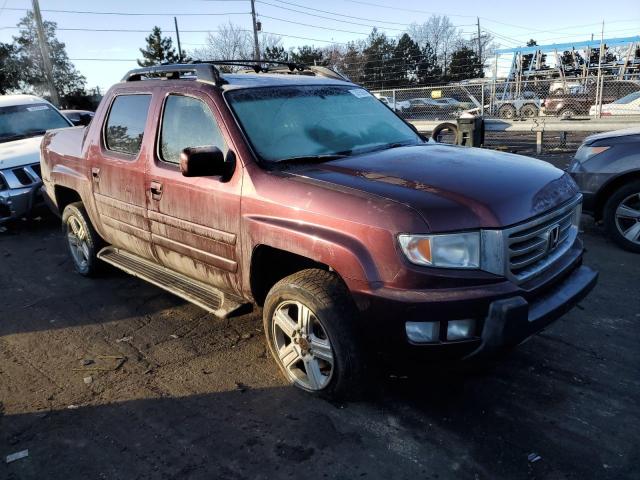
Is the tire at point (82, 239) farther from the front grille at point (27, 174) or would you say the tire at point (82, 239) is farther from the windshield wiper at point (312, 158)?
the windshield wiper at point (312, 158)

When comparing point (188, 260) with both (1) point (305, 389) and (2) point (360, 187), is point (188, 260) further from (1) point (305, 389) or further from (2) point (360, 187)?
(2) point (360, 187)

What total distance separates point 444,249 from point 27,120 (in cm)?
897

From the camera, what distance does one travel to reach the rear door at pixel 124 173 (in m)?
4.19

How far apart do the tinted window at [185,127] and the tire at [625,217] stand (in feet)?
14.3

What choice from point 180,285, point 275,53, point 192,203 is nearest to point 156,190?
point 192,203

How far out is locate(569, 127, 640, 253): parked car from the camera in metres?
5.50

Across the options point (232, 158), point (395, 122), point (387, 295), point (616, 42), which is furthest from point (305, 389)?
point (616, 42)

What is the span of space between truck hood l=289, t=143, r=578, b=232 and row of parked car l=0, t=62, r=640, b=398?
0.5 inches

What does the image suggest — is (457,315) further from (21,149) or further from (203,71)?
(21,149)

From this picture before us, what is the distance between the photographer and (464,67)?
42.6 meters

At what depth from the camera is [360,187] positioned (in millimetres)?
2848

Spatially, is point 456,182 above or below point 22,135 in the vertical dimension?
below

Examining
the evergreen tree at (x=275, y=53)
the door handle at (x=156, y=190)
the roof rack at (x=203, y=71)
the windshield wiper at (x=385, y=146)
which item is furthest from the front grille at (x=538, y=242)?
the evergreen tree at (x=275, y=53)

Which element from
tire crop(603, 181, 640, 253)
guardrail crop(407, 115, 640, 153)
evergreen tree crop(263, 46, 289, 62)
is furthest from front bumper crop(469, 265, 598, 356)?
evergreen tree crop(263, 46, 289, 62)
